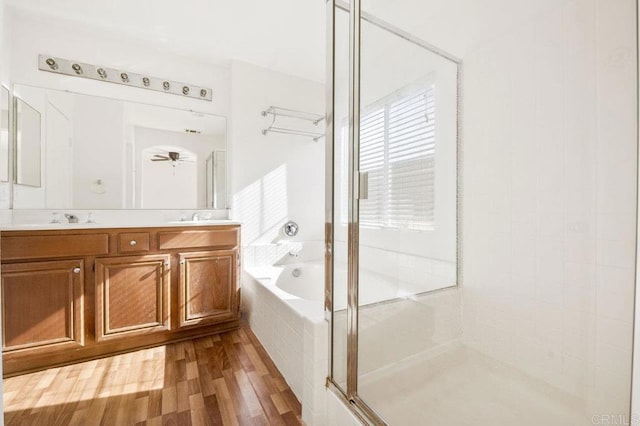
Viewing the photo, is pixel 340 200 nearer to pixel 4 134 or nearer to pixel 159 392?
pixel 159 392

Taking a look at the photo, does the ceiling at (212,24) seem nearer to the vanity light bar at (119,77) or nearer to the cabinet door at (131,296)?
the vanity light bar at (119,77)

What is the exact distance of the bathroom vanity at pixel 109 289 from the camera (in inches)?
62.7

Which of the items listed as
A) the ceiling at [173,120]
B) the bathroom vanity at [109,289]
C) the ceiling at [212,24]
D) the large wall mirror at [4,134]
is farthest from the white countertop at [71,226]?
the ceiling at [212,24]

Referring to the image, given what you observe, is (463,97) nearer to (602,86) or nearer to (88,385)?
(602,86)

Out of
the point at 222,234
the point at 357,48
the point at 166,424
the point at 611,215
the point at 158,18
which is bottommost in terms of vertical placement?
the point at 166,424

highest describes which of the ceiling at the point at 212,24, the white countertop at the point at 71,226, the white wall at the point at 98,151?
the ceiling at the point at 212,24

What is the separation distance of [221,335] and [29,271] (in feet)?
3.87

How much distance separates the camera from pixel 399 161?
1.27 meters

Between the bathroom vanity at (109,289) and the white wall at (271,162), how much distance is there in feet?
1.71

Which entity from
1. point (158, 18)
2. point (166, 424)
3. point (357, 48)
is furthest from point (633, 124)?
point (158, 18)

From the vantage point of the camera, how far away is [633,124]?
0.73 meters

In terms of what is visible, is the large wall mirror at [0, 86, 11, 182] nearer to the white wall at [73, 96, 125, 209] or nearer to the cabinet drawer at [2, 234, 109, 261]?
the white wall at [73, 96, 125, 209]

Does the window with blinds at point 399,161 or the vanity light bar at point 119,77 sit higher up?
Answer: the vanity light bar at point 119,77

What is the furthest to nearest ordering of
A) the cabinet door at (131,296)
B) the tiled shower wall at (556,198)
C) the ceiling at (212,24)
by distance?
the ceiling at (212,24), the cabinet door at (131,296), the tiled shower wall at (556,198)
